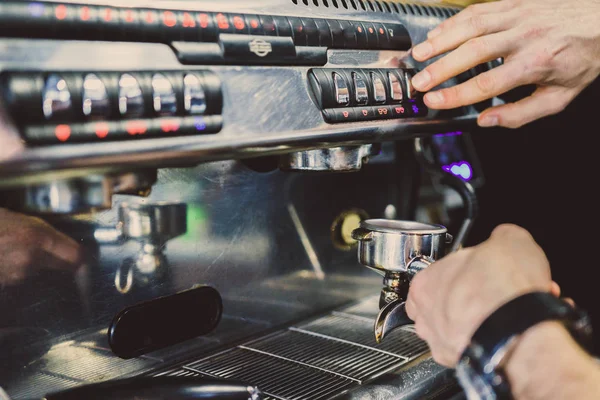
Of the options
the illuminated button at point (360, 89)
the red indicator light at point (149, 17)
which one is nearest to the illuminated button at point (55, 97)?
the red indicator light at point (149, 17)

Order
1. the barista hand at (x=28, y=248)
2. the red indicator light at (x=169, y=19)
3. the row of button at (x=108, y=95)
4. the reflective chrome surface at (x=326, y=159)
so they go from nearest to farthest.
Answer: the row of button at (x=108, y=95) < the red indicator light at (x=169, y=19) < the barista hand at (x=28, y=248) < the reflective chrome surface at (x=326, y=159)

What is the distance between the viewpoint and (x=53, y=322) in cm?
77

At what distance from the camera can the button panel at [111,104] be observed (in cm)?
50

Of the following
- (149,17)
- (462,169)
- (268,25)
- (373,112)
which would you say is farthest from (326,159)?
(462,169)

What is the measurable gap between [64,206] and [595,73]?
0.85m

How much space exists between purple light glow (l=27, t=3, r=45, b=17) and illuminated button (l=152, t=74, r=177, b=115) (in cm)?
11

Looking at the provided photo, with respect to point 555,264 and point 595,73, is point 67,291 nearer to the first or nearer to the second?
point 595,73

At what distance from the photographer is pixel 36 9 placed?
1.71ft

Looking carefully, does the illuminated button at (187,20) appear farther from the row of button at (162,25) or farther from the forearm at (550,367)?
the forearm at (550,367)

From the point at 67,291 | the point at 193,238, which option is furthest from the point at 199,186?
the point at 67,291

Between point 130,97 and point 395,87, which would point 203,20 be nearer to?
point 130,97

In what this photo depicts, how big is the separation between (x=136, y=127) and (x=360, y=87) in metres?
0.30

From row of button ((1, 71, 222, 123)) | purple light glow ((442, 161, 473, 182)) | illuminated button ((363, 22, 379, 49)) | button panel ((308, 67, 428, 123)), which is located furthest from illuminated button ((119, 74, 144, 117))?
purple light glow ((442, 161, 473, 182))

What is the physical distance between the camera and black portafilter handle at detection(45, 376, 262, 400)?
2.09 feet
